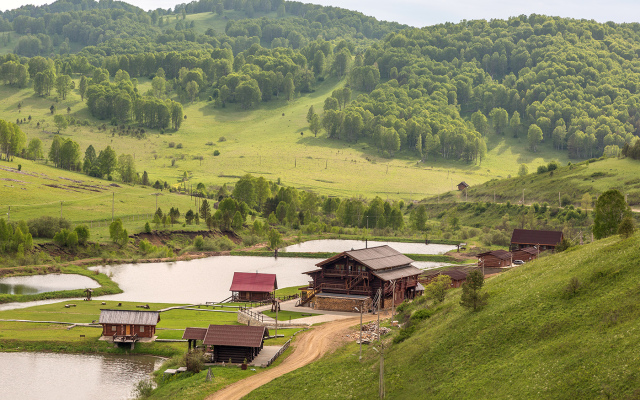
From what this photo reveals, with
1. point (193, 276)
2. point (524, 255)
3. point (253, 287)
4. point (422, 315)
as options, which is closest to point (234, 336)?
point (422, 315)

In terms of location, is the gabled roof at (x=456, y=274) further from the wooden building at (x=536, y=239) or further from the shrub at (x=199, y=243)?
the shrub at (x=199, y=243)

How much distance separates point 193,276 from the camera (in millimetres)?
A: 93375

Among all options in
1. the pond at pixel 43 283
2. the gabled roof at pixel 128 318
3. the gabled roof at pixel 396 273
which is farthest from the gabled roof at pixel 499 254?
the pond at pixel 43 283

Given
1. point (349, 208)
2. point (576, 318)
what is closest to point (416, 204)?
point (349, 208)

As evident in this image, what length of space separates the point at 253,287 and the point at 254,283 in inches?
21.3

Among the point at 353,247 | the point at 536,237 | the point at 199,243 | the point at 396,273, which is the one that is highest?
the point at 396,273

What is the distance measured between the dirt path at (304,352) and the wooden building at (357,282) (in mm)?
6208

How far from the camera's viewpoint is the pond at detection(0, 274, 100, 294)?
260 ft

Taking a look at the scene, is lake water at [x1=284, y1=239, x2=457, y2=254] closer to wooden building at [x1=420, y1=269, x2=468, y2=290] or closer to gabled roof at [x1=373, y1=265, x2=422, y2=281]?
wooden building at [x1=420, y1=269, x2=468, y2=290]

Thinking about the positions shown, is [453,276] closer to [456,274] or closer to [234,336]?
[456,274]

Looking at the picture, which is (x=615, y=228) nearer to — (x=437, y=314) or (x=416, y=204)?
(x=437, y=314)

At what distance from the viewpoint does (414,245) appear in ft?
404

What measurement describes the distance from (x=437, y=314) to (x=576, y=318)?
12.8m

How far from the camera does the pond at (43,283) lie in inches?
3118
